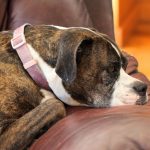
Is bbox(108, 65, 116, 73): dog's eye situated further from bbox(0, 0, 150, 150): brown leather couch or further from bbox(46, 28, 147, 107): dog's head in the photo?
bbox(0, 0, 150, 150): brown leather couch

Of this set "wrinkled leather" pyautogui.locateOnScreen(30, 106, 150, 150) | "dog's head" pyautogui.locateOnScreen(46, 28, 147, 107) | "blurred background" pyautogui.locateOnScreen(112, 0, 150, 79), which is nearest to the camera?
"wrinkled leather" pyautogui.locateOnScreen(30, 106, 150, 150)

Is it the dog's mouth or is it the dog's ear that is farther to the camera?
the dog's mouth

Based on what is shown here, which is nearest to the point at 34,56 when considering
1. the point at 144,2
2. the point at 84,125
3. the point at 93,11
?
the point at 84,125

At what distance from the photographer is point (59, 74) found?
132 cm

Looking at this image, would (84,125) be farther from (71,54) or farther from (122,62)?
(122,62)

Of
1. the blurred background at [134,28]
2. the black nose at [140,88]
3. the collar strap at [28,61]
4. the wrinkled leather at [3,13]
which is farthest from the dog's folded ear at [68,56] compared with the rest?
the blurred background at [134,28]

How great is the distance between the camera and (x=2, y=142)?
1252 mm

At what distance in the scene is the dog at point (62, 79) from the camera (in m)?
1.31

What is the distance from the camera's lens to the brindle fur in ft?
4.23

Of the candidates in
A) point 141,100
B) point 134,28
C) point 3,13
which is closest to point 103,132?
point 141,100

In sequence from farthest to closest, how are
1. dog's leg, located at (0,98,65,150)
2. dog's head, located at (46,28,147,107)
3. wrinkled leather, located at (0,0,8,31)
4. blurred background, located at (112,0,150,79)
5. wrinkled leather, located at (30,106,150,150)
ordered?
blurred background, located at (112,0,150,79) → wrinkled leather, located at (0,0,8,31) → dog's head, located at (46,28,147,107) → dog's leg, located at (0,98,65,150) → wrinkled leather, located at (30,106,150,150)

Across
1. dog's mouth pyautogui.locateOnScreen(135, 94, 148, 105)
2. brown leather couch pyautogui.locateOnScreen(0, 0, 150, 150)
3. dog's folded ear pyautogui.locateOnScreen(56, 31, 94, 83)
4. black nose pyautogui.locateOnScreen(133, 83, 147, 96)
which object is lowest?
dog's mouth pyautogui.locateOnScreen(135, 94, 148, 105)

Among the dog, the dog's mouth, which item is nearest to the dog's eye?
the dog

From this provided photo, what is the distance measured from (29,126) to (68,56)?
25 cm
